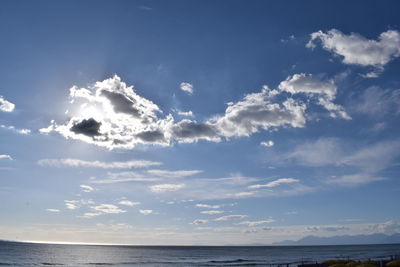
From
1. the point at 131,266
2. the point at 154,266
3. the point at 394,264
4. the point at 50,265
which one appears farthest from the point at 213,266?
the point at 394,264

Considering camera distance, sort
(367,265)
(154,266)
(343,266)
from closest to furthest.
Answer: (367,265) < (343,266) < (154,266)

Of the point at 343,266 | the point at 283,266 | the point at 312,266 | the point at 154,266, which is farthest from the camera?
the point at 154,266

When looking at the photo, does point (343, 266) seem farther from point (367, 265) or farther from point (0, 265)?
point (0, 265)

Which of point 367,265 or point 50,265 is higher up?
point 367,265

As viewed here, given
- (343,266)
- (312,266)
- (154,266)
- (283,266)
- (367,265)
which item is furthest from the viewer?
(154,266)

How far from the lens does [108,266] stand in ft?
332

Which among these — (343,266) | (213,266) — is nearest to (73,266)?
(213,266)

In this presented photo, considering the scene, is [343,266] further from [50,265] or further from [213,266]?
[50,265]

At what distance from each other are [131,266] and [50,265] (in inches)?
965

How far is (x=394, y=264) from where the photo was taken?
186 ft

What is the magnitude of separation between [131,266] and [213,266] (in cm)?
2480

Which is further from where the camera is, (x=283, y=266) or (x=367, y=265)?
(x=283, y=266)

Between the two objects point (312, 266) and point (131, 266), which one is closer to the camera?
point (312, 266)

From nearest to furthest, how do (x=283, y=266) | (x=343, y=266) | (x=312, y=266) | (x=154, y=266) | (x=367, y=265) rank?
(x=367, y=265)
(x=343, y=266)
(x=312, y=266)
(x=283, y=266)
(x=154, y=266)
